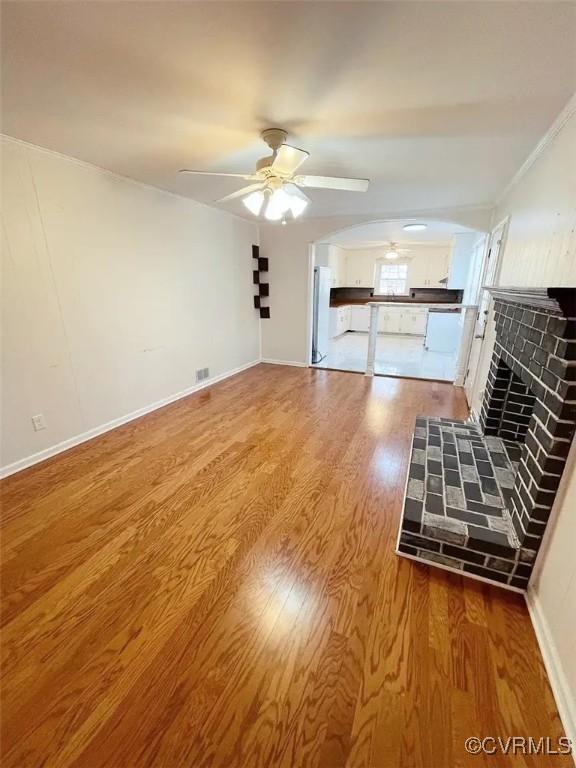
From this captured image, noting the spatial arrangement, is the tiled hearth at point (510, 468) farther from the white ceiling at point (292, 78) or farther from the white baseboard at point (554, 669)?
the white ceiling at point (292, 78)

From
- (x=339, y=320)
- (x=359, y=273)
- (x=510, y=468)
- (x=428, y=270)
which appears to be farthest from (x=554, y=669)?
(x=359, y=273)

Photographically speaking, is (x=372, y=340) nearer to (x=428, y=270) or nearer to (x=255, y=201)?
(x=255, y=201)

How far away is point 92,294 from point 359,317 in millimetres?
7313

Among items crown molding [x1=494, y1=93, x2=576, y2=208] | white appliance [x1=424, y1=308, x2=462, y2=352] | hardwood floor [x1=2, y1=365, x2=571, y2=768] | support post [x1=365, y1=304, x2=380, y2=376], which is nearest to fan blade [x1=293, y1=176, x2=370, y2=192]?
crown molding [x1=494, y1=93, x2=576, y2=208]

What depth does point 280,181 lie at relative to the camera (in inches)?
81.4

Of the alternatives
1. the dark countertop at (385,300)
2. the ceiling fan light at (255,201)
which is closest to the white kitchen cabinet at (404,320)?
the dark countertop at (385,300)

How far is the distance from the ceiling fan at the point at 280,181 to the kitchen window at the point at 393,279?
712cm

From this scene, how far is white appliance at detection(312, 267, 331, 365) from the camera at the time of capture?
201 inches

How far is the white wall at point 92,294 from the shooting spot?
220cm

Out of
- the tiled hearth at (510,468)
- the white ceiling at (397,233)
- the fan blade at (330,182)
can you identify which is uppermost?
the white ceiling at (397,233)

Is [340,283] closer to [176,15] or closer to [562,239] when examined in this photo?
[562,239]

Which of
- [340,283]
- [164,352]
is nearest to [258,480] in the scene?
[164,352]

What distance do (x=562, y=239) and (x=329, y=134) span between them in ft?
4.86

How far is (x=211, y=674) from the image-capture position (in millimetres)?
1135
